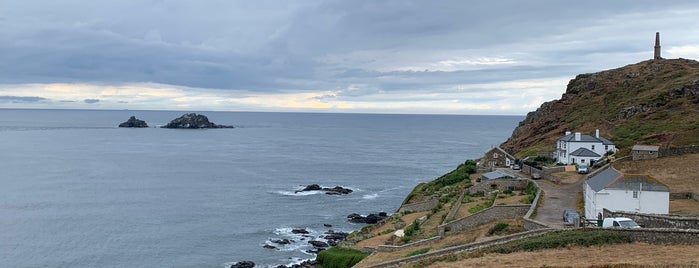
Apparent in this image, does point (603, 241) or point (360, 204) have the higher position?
point (603, 241)

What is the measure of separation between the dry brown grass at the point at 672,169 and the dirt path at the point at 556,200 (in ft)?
22.6

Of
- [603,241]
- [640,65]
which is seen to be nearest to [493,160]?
[603,241]

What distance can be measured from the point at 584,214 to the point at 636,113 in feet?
206

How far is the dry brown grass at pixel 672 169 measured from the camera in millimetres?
48275

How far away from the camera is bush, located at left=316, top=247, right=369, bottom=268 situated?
41.8 m

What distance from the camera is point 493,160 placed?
7106cm

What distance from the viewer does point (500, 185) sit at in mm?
52594

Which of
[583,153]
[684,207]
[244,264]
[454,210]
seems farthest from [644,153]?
[244,264]

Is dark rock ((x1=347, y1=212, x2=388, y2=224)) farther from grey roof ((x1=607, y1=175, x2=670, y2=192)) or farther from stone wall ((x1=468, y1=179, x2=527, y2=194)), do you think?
grey roof ((x1=607, y1=175, x2=670, y2=192))

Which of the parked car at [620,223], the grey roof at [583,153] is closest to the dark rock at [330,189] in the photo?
the grey roof at [583,153]

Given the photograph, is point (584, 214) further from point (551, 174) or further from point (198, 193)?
point (198, 193)

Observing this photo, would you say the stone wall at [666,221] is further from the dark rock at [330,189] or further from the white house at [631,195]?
the dark rock at [330,189]

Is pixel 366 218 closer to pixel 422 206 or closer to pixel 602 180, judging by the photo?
pixel 422 206

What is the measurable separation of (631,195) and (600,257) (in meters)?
12.2
